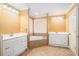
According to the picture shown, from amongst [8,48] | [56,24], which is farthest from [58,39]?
[8,48]

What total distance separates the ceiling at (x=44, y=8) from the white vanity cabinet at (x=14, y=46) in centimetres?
44

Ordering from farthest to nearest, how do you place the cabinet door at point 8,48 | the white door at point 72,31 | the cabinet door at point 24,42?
the cabinet door at point 24,42 < the white door at point 72,31 < the cabinet door at point 8,48

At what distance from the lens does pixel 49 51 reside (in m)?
1.66

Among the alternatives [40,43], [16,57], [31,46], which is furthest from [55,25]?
[16,57]

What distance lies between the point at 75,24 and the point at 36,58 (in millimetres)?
755

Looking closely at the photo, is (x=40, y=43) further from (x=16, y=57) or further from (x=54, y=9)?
(x=54, y=9)

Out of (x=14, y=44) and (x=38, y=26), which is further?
(x=38, y=26)

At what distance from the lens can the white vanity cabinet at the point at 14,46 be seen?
1494 millimetres

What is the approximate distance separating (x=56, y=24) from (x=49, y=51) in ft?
1.46

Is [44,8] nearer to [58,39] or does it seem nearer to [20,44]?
[58,39]

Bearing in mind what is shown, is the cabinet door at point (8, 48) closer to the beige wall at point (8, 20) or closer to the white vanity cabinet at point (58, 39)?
the beige wall at point (8, 20)

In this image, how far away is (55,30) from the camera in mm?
1700

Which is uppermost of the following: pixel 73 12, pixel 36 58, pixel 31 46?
pixel 73 12

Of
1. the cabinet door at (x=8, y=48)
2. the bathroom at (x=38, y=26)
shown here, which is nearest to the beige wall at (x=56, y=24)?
the bathroom at (x=38, y=26)
